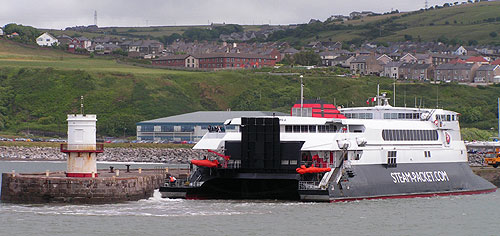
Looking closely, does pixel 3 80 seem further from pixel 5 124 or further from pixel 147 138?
pixel 147 138

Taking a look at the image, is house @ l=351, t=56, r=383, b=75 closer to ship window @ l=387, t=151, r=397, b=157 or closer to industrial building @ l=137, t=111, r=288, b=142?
industrial building @ l=137, t=111, r=288, b=142

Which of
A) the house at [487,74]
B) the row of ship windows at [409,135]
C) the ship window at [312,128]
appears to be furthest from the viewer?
the house at [487,74]

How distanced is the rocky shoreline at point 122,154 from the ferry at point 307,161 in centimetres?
4929

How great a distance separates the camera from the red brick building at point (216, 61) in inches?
7392

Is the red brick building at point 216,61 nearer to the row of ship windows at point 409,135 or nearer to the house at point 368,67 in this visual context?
the house at point 368,67

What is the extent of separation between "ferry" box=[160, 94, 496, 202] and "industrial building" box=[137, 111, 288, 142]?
60.4 meters

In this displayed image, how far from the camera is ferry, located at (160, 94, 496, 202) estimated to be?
47.6 m

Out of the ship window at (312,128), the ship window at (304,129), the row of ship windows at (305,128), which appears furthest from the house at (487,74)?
the ship window at (304,129)

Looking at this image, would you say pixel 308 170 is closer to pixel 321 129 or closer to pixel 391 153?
pixel 321 129

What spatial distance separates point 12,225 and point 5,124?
95715 millimetres

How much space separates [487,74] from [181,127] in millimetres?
77436

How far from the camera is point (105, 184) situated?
46562mm

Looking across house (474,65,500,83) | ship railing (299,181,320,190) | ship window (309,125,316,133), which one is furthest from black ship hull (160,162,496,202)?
house (474,65,500,83)

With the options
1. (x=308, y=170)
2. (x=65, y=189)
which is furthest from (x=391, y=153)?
(x=65, y=189)
